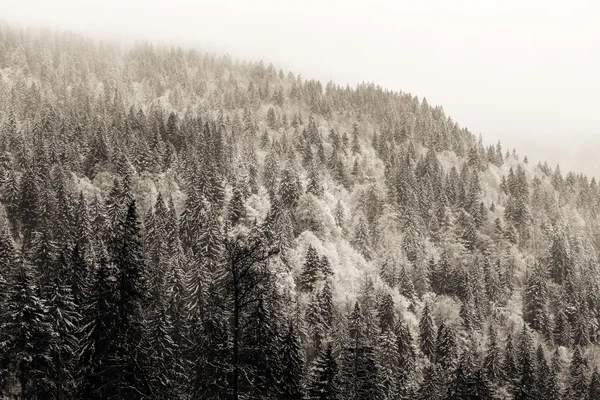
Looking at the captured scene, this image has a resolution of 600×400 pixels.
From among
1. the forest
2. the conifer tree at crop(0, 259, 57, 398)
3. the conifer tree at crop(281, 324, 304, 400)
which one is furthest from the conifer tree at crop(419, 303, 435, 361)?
the conifer tree at crop(0, 259, 57, 398)

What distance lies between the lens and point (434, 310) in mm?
110688

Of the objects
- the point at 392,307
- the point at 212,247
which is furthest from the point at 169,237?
the point at 392,307

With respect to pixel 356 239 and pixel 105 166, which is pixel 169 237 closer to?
pixel 105 166

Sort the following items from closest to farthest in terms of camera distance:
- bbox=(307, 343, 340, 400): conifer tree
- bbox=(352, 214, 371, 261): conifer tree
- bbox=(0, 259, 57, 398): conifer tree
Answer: bbox=(0, 259, 57, 398): conifer tree
bbox=(307, 343, 340, 400): conifer tree
bbox=(352, 214, 371, 261): conifer tree

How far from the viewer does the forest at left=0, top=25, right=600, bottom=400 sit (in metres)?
35.3

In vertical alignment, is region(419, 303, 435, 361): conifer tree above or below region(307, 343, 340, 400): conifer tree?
below

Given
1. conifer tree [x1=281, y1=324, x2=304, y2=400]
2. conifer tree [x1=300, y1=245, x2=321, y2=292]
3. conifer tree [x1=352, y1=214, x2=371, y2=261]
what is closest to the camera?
conifer tree [x1=281, y1=324, x2=304, y2=400]

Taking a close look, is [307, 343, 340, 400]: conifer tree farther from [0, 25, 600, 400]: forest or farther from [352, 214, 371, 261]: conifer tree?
[352, 214, 371, 261]: conifer tree

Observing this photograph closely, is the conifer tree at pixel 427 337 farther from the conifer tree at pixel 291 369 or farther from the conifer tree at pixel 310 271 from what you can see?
the conifer tree at pixel 291 369

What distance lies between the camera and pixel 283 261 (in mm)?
99938

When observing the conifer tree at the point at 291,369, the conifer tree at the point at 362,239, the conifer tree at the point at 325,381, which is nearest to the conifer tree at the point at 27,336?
the conifer tree at the point at 291,369

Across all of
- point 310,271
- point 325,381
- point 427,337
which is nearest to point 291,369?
point 325,381

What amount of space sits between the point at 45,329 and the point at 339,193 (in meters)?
116

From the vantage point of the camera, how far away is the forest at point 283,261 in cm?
3528
